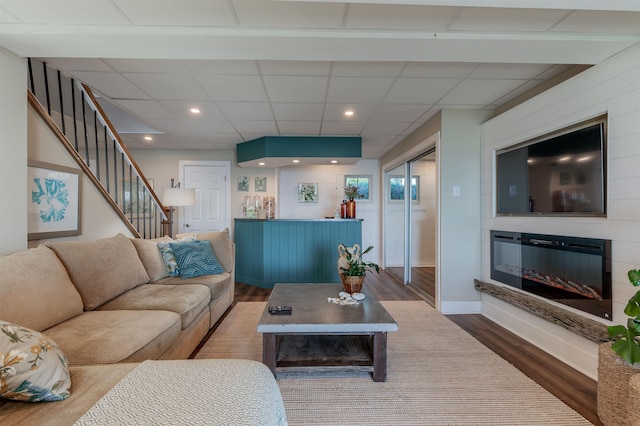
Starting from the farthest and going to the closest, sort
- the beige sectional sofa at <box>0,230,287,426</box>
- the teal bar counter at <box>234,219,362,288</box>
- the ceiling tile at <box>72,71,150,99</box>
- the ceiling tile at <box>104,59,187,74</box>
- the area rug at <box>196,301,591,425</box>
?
the teal bar counter at <box>234,219,362,288</box> < the ceiling tile at <box>72,71,150,99</box> < the ceiling tile at <box>104,59,187,74</box> < the area rug at <box>196,301,591,425</box> < the beige sectional sofa at <box>0,230,287,426</box>

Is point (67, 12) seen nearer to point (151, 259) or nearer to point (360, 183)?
point (151, 259)

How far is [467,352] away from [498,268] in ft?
3.71

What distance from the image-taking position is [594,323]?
1.96 meters

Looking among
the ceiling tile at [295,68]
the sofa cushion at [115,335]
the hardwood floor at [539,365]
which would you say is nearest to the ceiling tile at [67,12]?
the ceiling tile at [295,68]

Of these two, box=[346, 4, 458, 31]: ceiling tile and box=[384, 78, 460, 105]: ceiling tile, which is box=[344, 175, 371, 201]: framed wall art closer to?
box=[384, 78, 460, 105]: ceiling tile

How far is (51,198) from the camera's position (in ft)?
7.92

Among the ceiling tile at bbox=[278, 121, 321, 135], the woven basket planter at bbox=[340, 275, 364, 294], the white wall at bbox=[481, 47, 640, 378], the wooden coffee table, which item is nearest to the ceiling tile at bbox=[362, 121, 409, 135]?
the ceiling tile at bbox=[278, 121, 321, 135]

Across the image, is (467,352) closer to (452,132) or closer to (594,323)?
(594,323)

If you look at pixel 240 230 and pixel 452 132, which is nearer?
pixel 452 132

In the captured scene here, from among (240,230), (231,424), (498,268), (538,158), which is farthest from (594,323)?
(240,230)

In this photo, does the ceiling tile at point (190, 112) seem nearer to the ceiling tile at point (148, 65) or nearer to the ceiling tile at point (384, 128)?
the ceiling tile at point (148, 65)

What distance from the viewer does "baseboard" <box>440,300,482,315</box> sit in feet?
10.6

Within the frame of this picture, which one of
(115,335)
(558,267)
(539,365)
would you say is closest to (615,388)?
(539,365)

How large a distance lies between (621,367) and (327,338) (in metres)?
1.65
